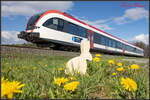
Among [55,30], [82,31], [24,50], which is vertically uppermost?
[82,31]

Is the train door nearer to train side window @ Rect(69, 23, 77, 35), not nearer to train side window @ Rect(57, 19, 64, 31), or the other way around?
train side window @ Rect(69, 23, 77, 35)

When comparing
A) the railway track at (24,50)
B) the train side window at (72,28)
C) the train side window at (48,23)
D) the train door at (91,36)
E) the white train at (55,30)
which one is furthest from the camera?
the train door at (91,36)

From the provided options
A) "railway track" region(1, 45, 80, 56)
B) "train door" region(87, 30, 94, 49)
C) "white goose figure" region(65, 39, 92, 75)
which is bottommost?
"white goose figure" region(65, 39, 92, 75)

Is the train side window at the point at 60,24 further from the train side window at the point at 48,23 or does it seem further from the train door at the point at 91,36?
the train door at the point at 91,36

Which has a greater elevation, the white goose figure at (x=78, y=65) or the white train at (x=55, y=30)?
the white train at (x=55, y=30)

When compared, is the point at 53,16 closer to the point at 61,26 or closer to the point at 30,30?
the point at 61,26

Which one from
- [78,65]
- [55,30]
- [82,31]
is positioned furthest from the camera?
[82,31]

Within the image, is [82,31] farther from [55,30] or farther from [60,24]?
[55,30]

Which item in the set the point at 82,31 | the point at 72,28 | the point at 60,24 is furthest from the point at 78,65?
the point at 82,31

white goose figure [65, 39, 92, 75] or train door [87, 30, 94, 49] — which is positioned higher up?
train door [87, 30, 94, 49]

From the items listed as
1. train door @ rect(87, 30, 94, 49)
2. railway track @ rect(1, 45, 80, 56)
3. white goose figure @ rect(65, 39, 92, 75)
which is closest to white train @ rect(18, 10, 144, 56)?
train door @ rect(87, 30, 94, 49)

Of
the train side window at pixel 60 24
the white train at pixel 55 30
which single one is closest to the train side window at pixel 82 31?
the white train at pixel 55 30

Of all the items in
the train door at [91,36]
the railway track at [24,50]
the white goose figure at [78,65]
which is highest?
the train door at [91,36]

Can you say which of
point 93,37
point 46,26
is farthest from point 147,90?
point 93,37
